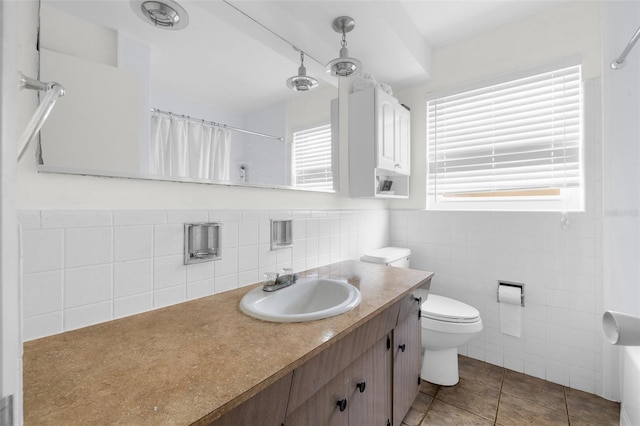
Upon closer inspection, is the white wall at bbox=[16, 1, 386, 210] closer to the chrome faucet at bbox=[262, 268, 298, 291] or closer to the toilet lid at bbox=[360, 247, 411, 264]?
the chrome faucet at bbox=[262, 268, 298, 291]

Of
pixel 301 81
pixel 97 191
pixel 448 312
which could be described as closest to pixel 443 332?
pixel 448 312

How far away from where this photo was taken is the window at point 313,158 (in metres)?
1.64

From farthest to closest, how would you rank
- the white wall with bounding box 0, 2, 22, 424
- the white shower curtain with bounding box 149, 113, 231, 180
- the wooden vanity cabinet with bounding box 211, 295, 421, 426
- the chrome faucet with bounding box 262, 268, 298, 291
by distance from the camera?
the chrome faucet with bounding box 262, 268, 298, 291 → the white shower curtain with bounding box 149, 113, 231, 180 → the wooden vanity cabinet with bounding box 211, 295, 421, 426 → the white wall with bounding box 0, 2, 22, 424

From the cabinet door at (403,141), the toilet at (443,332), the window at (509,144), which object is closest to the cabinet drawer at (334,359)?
the toilet at (443,332)

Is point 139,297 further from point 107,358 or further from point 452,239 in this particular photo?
point 452,239

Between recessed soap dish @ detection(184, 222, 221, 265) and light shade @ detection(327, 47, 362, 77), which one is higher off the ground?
light shade @ detection(327, 47, 362, 77)

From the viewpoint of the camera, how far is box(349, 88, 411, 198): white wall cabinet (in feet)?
6.40

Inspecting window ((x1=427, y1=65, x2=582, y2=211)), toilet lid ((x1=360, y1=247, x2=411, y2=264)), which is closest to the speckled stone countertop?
toilet lid ((x1=360, y1=247, x2=411, y2=264))

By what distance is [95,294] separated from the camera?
90 cm

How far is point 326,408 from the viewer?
89 centimetres

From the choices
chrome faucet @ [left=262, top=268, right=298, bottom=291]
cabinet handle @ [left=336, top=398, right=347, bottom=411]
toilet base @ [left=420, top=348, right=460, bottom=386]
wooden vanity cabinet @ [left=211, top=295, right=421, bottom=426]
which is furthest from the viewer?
toilet base @ [left=420, top=348, right=460, bottom=386]

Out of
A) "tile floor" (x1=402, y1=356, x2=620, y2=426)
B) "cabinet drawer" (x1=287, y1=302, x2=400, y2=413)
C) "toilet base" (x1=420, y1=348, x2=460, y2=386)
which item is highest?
"cabinet drawer" (x1=287, y1=302, x2=400, y2=413)

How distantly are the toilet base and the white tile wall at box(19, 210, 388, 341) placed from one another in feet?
4.12

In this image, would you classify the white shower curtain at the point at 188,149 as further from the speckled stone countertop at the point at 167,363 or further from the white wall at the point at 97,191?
the speckled stone countertop at the point at 167,363
